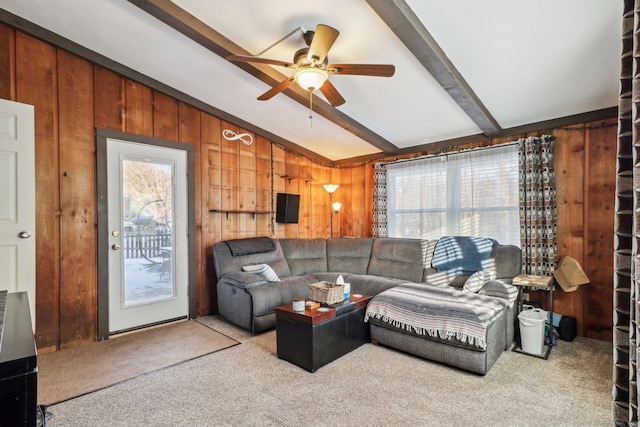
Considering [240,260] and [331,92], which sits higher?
[331,92]

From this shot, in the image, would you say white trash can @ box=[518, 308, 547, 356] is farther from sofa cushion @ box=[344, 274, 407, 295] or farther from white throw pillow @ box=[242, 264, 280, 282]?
white throw pillow @ box=[242, 264, 280, 282]

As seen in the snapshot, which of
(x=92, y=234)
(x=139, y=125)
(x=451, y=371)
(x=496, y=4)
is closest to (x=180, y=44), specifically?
(x=139, y=125)

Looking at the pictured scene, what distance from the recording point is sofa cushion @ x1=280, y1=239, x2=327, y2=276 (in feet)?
14.4

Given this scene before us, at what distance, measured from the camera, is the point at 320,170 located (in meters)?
5.43

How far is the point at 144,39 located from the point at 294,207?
2.75m

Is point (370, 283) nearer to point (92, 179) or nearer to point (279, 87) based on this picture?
point (279, 87)

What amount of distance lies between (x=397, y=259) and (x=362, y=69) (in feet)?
8.49

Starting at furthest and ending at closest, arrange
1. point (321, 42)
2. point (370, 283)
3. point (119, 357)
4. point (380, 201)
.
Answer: point (380, 201) < point (370, 283) < point (119, 357) < point (321, 42)

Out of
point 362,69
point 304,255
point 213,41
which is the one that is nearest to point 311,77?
point 362,69

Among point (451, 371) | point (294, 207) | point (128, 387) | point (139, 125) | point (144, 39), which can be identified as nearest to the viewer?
point (128, 387)

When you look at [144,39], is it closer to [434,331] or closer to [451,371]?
[434,331]

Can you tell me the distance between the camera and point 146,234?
3.50 m

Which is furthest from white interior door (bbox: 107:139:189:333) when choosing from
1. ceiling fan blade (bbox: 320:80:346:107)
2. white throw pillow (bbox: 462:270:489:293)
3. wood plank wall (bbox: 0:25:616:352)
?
white throw pillow (bbox: 462:270:489:293)

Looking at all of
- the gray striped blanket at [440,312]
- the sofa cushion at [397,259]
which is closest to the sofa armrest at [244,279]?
the gray striped blanket at [440,312]
